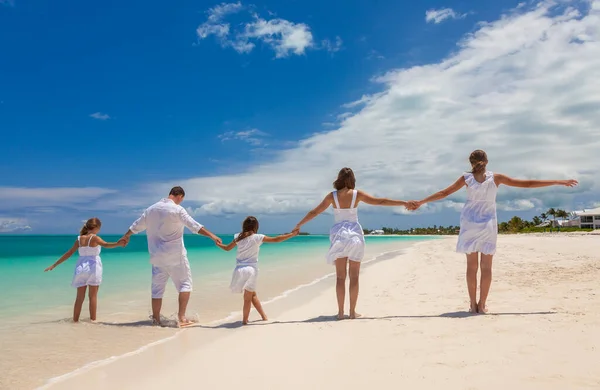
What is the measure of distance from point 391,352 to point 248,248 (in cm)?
293

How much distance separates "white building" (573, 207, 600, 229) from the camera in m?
85.2

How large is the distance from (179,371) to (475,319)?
3833 mm

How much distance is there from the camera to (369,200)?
251 inches

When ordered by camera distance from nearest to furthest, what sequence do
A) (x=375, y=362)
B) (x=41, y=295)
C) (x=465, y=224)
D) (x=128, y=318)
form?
(x=375, y=362) → (x=465, y=224) → (x=128, y=318) → (x=41, y=295)

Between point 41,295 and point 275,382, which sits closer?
point 275,382

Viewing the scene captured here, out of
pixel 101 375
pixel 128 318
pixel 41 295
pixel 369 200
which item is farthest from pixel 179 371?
pixel 41 295

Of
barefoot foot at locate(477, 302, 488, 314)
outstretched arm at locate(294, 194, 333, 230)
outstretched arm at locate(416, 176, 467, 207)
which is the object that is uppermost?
outstretched arm at locate(416, 176, 467, 207)

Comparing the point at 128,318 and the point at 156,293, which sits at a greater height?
the point at 156,293

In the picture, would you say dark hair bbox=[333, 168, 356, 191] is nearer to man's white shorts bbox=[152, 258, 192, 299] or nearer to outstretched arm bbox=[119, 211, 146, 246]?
man's white shorts bbox=[152, 258, 192, 299]

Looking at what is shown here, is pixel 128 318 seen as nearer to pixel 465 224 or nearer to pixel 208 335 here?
pixel 208 335

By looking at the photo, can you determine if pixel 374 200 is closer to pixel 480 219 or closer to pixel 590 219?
pixel 480 219

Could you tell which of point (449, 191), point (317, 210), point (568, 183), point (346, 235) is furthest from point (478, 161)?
point (317, 210)

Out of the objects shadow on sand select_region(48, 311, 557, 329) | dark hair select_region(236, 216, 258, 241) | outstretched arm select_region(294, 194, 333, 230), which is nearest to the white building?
shadow on sand select_region(48, 311, 557, 329)

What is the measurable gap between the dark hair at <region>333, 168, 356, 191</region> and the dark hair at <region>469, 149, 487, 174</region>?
71.8 inches
